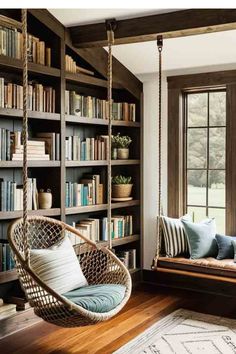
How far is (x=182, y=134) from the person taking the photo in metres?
5.75

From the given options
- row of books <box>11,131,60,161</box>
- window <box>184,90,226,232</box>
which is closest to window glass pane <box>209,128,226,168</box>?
window <box>184,90,226,232</box>

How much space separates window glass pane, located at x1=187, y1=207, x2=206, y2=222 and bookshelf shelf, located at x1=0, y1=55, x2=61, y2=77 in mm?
2204

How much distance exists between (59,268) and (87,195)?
4.35 feet

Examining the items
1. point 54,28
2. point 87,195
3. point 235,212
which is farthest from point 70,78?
point 235,212

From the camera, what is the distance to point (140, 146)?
5.86 meters

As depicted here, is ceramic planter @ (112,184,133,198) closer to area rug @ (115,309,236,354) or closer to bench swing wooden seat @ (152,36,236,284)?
bench swing wooden seat @ (152,36,236,284)

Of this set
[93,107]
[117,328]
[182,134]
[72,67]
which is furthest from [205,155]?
[117,328]

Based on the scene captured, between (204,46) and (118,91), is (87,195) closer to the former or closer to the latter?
(118,91)

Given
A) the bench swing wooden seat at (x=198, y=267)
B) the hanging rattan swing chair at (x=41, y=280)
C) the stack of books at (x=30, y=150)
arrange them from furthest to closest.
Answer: the bench swing wooden seat at (x=198, y=267) < the stack of books at (x=30, y=150) < the hanging rattan swing chair at (x=41, y=280)

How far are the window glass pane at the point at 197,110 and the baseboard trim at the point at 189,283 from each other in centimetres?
170

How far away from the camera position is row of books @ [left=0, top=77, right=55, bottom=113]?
4.16 meters

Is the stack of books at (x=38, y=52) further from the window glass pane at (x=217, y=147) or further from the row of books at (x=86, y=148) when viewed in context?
the window glass pane at (x=217, y=147)

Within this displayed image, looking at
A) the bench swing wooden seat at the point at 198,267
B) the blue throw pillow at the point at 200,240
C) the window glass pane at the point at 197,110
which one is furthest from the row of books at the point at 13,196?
the window glass pane at the point at 197,110

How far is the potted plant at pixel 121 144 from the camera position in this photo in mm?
5590
